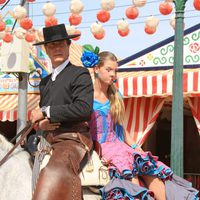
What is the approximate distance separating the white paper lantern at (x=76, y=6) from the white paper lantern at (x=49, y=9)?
359 mm

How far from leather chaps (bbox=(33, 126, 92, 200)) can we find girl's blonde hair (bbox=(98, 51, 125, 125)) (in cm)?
50

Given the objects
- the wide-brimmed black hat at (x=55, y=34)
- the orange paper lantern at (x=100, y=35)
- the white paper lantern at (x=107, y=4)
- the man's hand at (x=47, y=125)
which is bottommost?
the man's hand at (x=47, y=125)

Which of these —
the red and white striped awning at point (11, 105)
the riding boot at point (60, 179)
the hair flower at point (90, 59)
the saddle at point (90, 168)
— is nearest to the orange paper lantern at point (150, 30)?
the red and white striped awning at point (11, 105)

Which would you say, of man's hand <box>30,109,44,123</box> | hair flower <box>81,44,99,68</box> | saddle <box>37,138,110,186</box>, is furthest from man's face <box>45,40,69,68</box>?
saddle <box>37,138,110,186</box>

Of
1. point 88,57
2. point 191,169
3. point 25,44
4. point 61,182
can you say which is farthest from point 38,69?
point 61,182

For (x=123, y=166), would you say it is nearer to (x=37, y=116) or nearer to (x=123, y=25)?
(x=37, y=116)

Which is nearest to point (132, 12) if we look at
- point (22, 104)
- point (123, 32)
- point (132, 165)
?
point (123, 32)

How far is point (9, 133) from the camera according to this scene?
14172mm

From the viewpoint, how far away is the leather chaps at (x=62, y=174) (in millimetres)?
3514

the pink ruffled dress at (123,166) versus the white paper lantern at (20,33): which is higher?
the white paper lantern at (20,33)

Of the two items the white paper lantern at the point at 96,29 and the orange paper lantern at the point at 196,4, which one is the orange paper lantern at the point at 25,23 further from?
the orange paper lantern at the point at 196,4

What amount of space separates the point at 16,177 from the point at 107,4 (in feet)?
16.4

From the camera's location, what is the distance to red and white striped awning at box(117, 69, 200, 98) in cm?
886

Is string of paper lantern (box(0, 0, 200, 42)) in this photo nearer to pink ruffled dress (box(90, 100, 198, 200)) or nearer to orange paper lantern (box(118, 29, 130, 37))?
orange paper lantern (box(118, 29, 130, 37))
